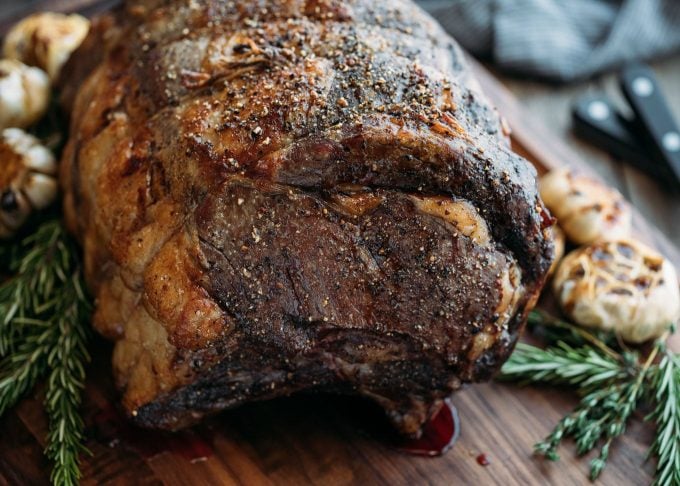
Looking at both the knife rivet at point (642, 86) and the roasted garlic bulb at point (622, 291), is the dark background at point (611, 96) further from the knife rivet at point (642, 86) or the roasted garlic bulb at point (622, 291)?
the roasted garlic bulb at point (622, 291)

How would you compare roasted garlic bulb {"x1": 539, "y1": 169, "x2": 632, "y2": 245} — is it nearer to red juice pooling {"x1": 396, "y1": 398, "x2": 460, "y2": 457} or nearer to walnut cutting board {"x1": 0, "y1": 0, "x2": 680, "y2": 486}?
walnut cutting board {"x1": 0, "y1": 0, "x2": 680, "y2": 486}

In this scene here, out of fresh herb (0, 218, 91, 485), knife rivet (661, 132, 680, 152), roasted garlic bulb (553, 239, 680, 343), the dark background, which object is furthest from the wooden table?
fresh herb (0, 218, 91, 485)

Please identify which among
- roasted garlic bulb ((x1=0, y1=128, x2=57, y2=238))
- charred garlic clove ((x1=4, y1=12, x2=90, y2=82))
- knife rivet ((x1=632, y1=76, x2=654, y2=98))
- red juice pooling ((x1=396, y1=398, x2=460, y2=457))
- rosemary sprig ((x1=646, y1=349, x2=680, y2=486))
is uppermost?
knife rivet ((x1=632, y1=76, x2=654, y2=98))

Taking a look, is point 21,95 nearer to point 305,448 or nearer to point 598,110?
point 305,448

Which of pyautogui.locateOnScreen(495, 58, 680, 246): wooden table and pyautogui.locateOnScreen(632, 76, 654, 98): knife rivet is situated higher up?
pyautogui.locateOnScreen(632, 76, 654, 98): knife rivet

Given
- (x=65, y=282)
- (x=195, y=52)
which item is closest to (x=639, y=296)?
(x=195, y=52)

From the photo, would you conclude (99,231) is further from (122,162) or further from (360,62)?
(360,62)
